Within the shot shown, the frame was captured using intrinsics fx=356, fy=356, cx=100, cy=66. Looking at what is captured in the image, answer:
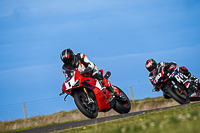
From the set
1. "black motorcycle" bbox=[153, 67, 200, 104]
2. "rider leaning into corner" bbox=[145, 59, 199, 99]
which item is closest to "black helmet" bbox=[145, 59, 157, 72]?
"rider leaning into corner" bbox=[145, 59, 199, 99]

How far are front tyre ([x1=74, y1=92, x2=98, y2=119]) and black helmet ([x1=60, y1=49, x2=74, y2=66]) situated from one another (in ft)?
3.91

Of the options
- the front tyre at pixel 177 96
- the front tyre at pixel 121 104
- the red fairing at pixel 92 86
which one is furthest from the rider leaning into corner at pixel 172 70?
the red fairing at pixel 92 86

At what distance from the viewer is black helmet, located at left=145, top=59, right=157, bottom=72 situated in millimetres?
16297

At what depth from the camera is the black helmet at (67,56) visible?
449 inches

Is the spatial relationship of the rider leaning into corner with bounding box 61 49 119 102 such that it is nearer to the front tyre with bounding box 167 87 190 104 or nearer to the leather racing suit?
the front tyre with bounding box 167 87 190 104

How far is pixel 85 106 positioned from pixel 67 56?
1.75m

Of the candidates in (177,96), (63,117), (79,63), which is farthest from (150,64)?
(63,117)

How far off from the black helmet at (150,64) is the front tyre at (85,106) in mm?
5719

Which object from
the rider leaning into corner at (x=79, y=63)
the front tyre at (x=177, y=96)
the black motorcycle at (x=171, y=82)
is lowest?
the front tyre at (x=177, y=96)

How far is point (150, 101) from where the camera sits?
70.8ft

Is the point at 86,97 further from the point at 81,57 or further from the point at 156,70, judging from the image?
the point at 156,70

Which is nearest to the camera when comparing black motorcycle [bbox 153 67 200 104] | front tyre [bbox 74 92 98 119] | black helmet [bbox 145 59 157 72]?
front tyre [bbox 74 92 98 119]

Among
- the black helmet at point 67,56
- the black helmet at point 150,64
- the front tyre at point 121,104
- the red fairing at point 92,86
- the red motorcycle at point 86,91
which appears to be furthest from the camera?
the black helmet at point 150,64

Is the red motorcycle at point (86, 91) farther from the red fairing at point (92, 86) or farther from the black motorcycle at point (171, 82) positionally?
the black motorcycle at point (171, 82)
